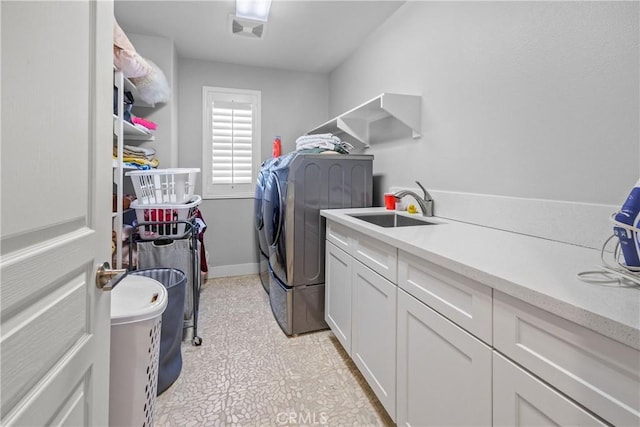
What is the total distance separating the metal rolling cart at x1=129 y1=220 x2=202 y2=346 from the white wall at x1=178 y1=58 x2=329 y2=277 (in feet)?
4.12

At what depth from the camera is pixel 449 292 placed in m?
0.94

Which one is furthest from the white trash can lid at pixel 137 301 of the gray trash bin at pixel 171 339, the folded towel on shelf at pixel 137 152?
the folded towel on shelf at pixel 137 152

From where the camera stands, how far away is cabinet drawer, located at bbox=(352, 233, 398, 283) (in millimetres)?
1261

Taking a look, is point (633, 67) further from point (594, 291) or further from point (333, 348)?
point (333, 348)

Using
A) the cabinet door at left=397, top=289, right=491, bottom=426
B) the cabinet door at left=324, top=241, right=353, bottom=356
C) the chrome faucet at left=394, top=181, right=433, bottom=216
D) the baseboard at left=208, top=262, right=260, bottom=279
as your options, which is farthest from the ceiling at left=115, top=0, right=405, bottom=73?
the baseboard at left=208, top=262, right=260, bottom=279

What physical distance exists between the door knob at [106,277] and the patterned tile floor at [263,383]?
105 centimetres

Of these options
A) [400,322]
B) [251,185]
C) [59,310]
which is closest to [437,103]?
[400,322]

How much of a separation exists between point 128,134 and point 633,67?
3.15m

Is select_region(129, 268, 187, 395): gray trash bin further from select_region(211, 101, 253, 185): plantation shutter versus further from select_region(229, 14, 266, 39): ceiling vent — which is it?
select_region(229, 14, 266, 39): ceiling vent

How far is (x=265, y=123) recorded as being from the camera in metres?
3.46

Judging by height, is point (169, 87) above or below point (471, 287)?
above

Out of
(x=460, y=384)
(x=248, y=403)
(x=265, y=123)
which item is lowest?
(x=248, y=403)

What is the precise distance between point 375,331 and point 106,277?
1.12 m

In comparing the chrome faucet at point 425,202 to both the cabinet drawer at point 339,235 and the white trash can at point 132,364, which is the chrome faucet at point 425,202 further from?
the white trash can at point 132,364
